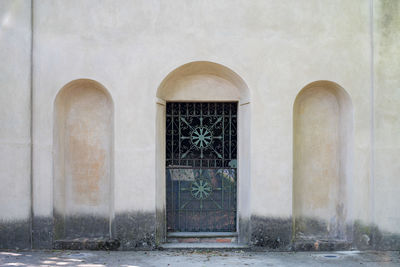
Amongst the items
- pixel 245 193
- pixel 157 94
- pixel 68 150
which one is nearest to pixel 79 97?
pixel 68 150

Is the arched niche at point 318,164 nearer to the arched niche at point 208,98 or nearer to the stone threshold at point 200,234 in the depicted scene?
the arched niche at point 208,98

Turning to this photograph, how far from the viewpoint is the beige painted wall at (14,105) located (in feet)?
23.0

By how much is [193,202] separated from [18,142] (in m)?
3.41

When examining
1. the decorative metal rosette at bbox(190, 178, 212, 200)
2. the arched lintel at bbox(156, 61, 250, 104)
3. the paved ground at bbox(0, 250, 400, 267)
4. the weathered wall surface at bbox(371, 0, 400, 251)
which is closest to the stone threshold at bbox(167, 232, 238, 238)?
the paved ground at bbox(0, 250, 400, 267)

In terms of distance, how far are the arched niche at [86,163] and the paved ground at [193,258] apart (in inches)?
24.6

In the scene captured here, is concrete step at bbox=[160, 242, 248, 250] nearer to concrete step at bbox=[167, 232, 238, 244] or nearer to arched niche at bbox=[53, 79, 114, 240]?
concrete step at bbox=[167, 232, 238, 244]

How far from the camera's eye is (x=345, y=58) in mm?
7152

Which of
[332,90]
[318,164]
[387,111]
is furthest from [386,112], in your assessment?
[318,164]

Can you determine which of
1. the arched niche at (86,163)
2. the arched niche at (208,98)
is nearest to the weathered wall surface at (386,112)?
the arched niche at (208,98)

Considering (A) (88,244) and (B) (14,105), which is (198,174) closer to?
(A) (88,244)

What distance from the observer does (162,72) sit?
7094mm

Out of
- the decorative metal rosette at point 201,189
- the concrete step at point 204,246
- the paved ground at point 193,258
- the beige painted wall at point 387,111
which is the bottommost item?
the paved ground at point 193,258

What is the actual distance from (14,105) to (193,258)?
4169 mm

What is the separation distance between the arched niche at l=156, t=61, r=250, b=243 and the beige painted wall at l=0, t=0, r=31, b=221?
239cm
